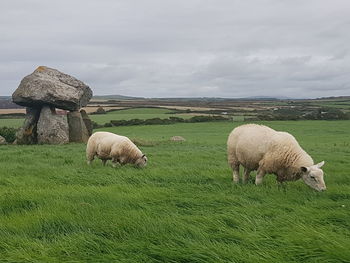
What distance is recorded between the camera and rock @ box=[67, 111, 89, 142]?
3024 cm

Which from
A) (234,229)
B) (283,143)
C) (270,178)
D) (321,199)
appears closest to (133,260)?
(234,229)

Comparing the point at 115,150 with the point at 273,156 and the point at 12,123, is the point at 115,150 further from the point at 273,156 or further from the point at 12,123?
the point at 12,123

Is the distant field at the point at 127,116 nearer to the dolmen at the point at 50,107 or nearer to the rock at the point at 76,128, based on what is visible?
the dolmen at the point at 50,107

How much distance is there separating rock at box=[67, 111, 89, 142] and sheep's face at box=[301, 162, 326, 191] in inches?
872

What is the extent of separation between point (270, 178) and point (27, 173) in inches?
317

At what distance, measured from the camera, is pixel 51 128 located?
94.8 feet

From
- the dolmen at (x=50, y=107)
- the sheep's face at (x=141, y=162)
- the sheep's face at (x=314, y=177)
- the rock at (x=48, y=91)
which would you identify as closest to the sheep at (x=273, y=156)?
the sheep's face at (x=314, y=177)

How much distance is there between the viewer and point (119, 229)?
6.79 meters

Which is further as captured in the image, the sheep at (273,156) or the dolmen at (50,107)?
the dolmen at (50,107)

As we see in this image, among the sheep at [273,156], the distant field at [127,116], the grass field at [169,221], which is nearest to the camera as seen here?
the grass field at [169,221]

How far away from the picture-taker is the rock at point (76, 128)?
99.2 ft

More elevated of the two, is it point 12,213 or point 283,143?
point 283,143

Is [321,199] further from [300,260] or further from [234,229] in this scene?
[300,260]

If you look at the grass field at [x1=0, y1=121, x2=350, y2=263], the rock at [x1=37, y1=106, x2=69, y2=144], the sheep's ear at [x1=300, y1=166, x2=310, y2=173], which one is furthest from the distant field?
the sheep's ear at [x1=300, y1=166, x2=310, y2=173]
